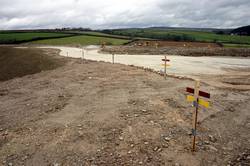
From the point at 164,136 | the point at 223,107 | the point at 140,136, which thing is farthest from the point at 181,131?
the point at 223,107

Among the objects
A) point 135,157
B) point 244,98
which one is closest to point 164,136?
point 135,157

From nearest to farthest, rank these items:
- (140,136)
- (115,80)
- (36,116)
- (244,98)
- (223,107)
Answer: (140,136) < (36,116) < (223,107) < (244,98) < (115,80)

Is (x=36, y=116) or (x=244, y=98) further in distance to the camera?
(x=244, y=98)

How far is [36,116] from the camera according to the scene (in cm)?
796

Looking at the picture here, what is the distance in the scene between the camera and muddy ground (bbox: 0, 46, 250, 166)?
560cm

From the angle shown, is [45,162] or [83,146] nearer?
[45,162]

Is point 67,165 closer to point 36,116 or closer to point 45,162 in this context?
point 45,162

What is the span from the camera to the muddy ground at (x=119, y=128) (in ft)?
18.4

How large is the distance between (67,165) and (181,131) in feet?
10.7

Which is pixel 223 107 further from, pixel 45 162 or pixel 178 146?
pixel 45 162

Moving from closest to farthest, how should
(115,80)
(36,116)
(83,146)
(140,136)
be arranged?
(83,146), (140,136), (36,116), (115,80)

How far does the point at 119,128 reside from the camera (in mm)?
6840

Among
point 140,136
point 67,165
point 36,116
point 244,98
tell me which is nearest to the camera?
point 67,165

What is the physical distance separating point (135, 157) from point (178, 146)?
1211 millimetres
